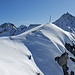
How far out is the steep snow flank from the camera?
712 cm

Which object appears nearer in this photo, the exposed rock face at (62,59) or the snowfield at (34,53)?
the snowfield at (34,53)

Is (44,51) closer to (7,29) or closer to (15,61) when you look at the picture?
(15,61)

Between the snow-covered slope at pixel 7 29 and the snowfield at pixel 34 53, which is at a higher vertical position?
the snow-covered slope at pixel 7 29

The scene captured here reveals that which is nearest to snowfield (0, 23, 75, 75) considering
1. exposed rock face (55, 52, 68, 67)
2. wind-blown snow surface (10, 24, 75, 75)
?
wind-blown snow surface (10, 24, 75, 75)

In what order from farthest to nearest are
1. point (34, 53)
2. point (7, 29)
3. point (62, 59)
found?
point (7, 29)
point (62, 59)
point (34, 53)

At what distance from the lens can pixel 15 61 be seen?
862 cm

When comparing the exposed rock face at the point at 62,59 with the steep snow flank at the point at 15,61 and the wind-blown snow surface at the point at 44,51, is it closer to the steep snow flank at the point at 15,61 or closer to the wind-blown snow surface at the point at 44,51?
the wind-blown snow surface at the point at 44,51

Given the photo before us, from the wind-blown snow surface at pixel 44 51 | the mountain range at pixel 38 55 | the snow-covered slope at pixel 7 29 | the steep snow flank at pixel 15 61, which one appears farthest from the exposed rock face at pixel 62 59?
the snow-covered slope at pixel 7 29

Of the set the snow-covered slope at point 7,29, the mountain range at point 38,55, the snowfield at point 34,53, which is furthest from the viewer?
the snow-covered slope at point 7,29

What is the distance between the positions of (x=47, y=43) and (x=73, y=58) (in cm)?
468

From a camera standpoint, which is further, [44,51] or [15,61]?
[44,51]

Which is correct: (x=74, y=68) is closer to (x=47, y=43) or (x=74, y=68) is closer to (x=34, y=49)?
(x=47, y=43)

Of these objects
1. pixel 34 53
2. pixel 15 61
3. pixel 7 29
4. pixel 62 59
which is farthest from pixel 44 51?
pixel 7 29

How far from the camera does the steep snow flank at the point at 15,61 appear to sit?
23.4ft
